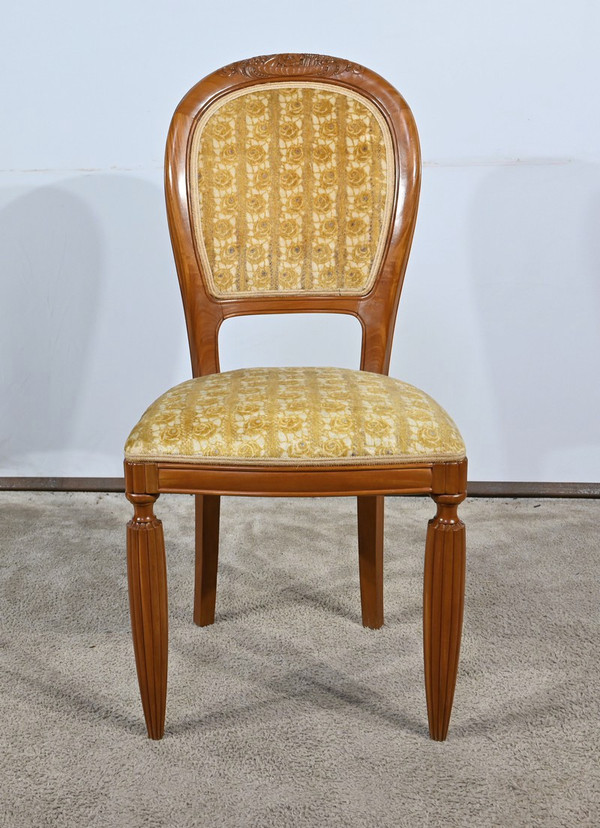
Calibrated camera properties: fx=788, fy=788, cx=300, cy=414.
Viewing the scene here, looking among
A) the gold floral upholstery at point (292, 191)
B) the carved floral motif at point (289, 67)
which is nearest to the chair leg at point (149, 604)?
the gold floral upholstery at point (292, 191)

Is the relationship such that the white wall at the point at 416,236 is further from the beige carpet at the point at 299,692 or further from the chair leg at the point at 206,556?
the chair leg at the point at 206,556

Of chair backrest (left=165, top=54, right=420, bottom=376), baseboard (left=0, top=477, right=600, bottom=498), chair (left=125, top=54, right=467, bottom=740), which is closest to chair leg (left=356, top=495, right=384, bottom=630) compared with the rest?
chair (left=125, top=54, right=467, bottom=740)

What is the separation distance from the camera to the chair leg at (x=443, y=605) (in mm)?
1070

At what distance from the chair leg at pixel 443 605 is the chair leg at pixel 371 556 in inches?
11.1

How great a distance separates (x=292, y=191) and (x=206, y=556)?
68cm

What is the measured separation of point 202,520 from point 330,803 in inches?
21.0

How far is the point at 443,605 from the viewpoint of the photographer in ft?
3.56

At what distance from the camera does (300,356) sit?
221cm

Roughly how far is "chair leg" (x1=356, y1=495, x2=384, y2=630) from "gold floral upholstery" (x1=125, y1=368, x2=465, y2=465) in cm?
29

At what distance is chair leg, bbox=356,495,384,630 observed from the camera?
1373 mm

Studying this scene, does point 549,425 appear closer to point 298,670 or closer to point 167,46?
point 298,670

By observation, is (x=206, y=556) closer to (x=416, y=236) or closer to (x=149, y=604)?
(x=149, y=604)

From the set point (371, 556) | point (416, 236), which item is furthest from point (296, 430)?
point (416, 236)

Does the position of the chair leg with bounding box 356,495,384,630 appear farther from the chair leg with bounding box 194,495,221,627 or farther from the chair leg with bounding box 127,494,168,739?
the chair leg with bounding box 127,494,168,739
